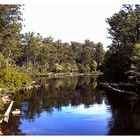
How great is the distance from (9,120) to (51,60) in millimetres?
82602

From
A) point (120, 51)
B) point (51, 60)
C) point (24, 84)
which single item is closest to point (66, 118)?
point (24, 84)

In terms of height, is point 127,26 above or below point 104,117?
above

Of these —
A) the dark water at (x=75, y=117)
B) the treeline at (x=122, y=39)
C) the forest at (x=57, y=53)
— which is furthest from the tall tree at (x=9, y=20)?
the treeline at (x=122, y=39)

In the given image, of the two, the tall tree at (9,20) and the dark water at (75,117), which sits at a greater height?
the tall tree at (9,20)

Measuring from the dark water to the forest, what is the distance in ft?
22.8

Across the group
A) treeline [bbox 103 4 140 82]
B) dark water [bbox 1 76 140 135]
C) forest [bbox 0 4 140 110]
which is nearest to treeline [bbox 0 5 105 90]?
forest [bbox 0 4 140 110]

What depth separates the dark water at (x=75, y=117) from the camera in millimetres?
24531

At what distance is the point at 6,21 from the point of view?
4481 cm

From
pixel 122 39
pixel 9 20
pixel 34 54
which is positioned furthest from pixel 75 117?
pixel 34 54

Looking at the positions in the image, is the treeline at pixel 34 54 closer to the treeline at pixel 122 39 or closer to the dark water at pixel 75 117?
the dark water at pixel 75 117

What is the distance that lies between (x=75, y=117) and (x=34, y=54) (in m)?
68.5

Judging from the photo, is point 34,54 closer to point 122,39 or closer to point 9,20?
point 122,39

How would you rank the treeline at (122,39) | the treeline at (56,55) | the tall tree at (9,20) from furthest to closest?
the treeline at (56,55) < the treeline at (122,39) < the tall tree at (9,20)

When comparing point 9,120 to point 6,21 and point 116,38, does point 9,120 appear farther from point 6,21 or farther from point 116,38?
point 116,38
